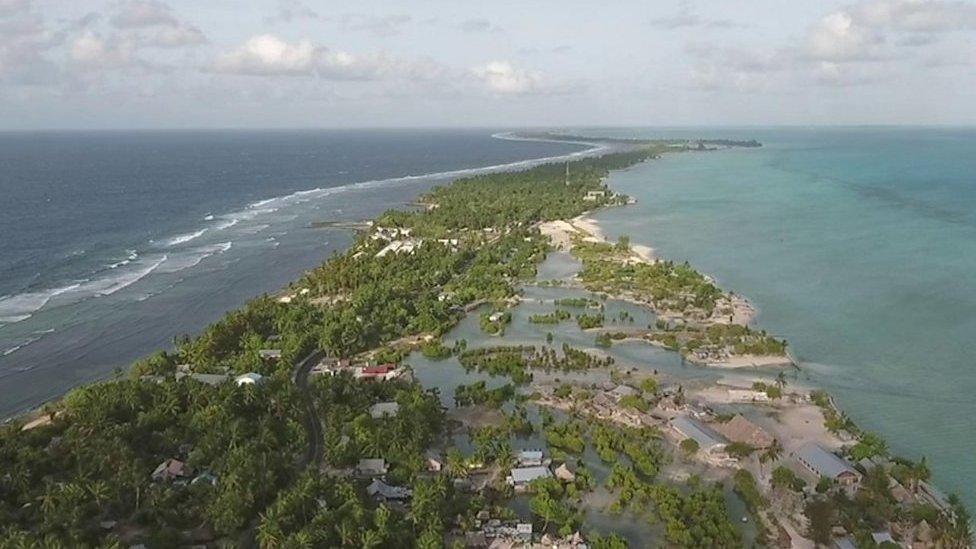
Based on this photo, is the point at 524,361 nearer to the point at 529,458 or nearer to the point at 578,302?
the point at 529,458

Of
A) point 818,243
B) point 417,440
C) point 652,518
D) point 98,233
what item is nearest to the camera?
point 652,518

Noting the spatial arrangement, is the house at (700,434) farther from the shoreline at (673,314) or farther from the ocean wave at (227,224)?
the ocean wave at (227,224)

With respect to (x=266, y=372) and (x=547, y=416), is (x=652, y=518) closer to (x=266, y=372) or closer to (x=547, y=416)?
(x=547, y=416)

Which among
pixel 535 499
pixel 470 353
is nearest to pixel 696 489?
pixel 535 499

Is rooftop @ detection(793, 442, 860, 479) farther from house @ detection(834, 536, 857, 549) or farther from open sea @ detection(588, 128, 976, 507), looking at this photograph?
open sea @ detection(588, 128, 976, 507)

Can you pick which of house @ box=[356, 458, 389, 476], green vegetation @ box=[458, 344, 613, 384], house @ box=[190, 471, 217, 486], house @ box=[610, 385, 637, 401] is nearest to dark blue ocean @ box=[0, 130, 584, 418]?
house @ box=[190, 471, 217, 486]

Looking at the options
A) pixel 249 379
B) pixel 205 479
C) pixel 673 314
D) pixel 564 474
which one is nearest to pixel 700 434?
pixel 564 474
